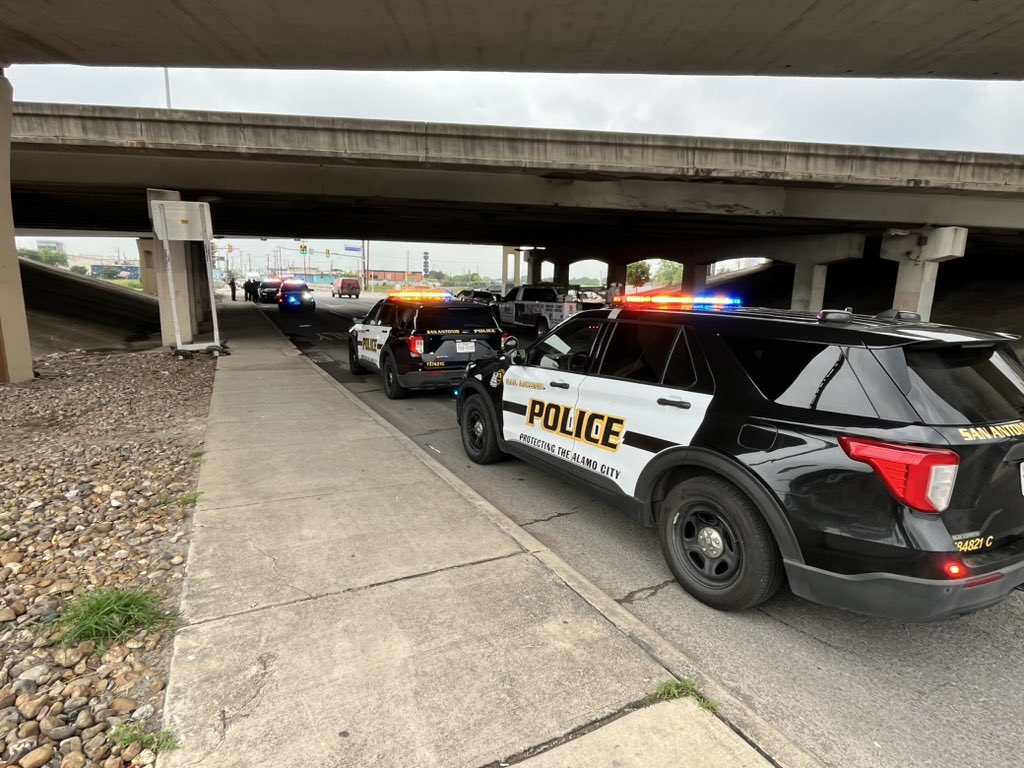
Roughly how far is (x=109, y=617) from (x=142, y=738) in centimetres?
95

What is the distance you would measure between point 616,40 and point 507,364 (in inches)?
176

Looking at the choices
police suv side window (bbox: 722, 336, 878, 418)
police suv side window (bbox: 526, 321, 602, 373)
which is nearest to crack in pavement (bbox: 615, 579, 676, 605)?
police suv side window (bbox: 722, 336, 878, 418)

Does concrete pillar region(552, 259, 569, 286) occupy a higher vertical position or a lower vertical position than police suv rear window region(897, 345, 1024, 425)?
higher

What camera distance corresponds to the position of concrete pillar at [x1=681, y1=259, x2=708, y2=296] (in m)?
31.9

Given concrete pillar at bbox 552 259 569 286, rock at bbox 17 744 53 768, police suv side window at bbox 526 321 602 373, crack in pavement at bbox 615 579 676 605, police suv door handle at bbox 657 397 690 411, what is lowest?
crack in pavement at bbox 615 579 676 605

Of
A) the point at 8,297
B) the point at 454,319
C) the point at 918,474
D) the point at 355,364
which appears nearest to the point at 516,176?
the point at 355,364

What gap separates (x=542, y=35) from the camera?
6.67m

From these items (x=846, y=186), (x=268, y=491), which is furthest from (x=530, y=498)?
(x=846, y=186)

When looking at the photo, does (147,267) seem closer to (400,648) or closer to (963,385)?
(400,648)

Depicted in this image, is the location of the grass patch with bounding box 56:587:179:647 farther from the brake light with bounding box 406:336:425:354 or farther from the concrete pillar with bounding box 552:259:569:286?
the concrete pillar with bounding box 552:259:569:286

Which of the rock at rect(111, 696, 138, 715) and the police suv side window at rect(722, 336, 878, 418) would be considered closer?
the rock at rect(111, 696, 138, 715)

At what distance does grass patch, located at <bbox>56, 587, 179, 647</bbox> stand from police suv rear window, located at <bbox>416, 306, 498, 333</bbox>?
18.9 feet

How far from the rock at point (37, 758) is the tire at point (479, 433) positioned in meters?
3.75

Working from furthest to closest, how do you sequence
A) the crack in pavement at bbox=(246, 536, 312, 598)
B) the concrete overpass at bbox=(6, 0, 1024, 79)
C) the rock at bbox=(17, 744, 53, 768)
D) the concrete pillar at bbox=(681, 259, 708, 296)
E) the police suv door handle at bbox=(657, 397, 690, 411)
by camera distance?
the concrete pillar at bbox=(681, 259, 708, 296) → the concrete overpass at bbox=(6, 0, 1024, 79) → the police suv door handle at bbox=(657, 397, 690, 411) → the crack in pavement at bbox=(246, 536, 312, 598) → the rock at bbox=(17, 744, 53, 768)
